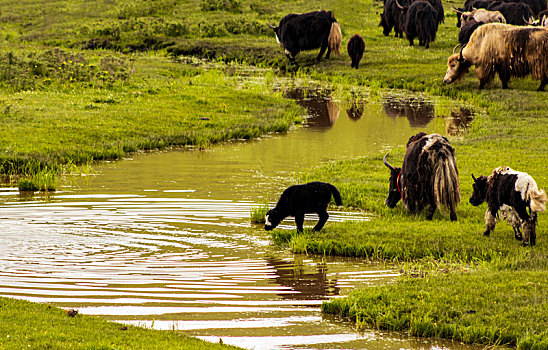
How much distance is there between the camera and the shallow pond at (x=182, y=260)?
6730 millimetres

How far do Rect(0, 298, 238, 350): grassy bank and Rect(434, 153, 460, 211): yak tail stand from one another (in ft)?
16.4

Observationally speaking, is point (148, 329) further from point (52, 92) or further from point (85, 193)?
point (52, 92)

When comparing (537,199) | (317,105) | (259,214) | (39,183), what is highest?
(317,105)

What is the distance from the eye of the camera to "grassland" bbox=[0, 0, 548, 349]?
23.4 ft

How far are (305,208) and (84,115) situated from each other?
32.4ft

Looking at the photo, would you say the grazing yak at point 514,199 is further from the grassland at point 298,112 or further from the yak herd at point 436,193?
the grassland at point 298,112

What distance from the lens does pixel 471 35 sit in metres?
24.2

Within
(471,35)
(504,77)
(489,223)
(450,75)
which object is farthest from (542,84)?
(489,223)

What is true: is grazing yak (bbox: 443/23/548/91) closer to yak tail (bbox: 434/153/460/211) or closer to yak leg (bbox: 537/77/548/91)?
yak leg (bbox: 537/77/548/91)

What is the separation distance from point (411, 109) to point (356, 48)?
6.89 metres

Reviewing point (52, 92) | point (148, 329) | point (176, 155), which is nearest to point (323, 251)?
point (148, 329)

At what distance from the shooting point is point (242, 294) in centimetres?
753

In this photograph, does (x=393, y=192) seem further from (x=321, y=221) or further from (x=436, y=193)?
(x=321, y=221)

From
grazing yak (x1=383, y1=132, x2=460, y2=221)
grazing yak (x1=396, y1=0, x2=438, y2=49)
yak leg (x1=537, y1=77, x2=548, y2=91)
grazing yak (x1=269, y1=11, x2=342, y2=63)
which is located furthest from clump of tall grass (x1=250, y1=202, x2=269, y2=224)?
grazing yak (x1=396, y1=0, x2=438, y2=49)
